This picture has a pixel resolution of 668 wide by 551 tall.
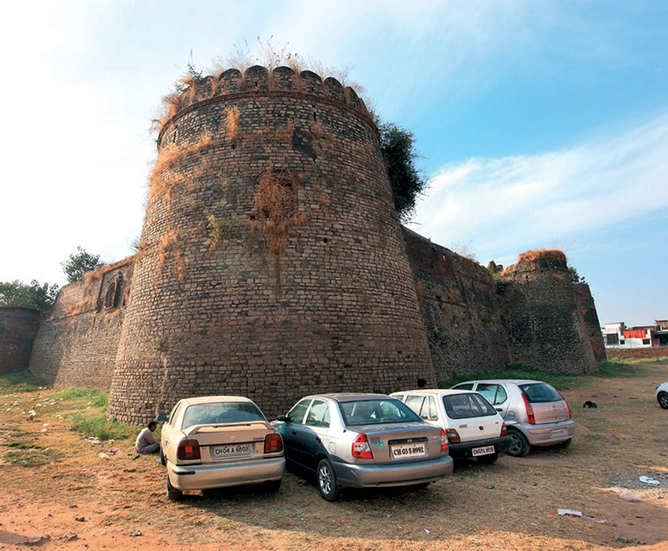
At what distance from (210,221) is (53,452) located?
561cm

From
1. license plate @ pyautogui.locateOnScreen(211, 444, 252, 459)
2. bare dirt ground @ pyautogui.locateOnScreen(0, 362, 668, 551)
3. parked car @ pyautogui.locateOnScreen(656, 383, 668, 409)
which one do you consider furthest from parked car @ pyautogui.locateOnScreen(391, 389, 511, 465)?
parked car @ pyautogui.locateOnScreen(656, 383, 668, 409)

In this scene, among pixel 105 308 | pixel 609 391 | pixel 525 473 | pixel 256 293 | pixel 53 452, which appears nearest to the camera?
pixel 525 473

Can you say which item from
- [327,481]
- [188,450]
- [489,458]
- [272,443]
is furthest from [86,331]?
[489,458]

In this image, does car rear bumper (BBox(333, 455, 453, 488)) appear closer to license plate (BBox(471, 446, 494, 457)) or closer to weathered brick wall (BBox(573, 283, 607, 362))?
license plate (BBox(471, 446, 494, 457))

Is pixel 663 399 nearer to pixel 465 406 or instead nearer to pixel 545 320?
pixel 465 406

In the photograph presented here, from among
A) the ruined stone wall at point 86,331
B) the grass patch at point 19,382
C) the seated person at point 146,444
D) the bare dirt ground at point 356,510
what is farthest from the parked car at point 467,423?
the grass patch at point 19,382

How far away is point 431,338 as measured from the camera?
18188 mm

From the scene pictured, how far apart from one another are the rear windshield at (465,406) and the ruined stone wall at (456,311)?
418 inches

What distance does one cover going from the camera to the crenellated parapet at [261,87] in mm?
11375

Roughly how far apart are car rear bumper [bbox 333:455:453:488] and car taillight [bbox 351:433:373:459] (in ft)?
0.35

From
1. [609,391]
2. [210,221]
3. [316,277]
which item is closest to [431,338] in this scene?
Result: [609,391]

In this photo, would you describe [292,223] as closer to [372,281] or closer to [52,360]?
[372,281]

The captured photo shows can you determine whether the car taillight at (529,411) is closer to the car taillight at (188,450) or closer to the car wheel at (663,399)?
the car taillight at (188,450)

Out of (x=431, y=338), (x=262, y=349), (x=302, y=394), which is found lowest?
(x=302, y=394)
